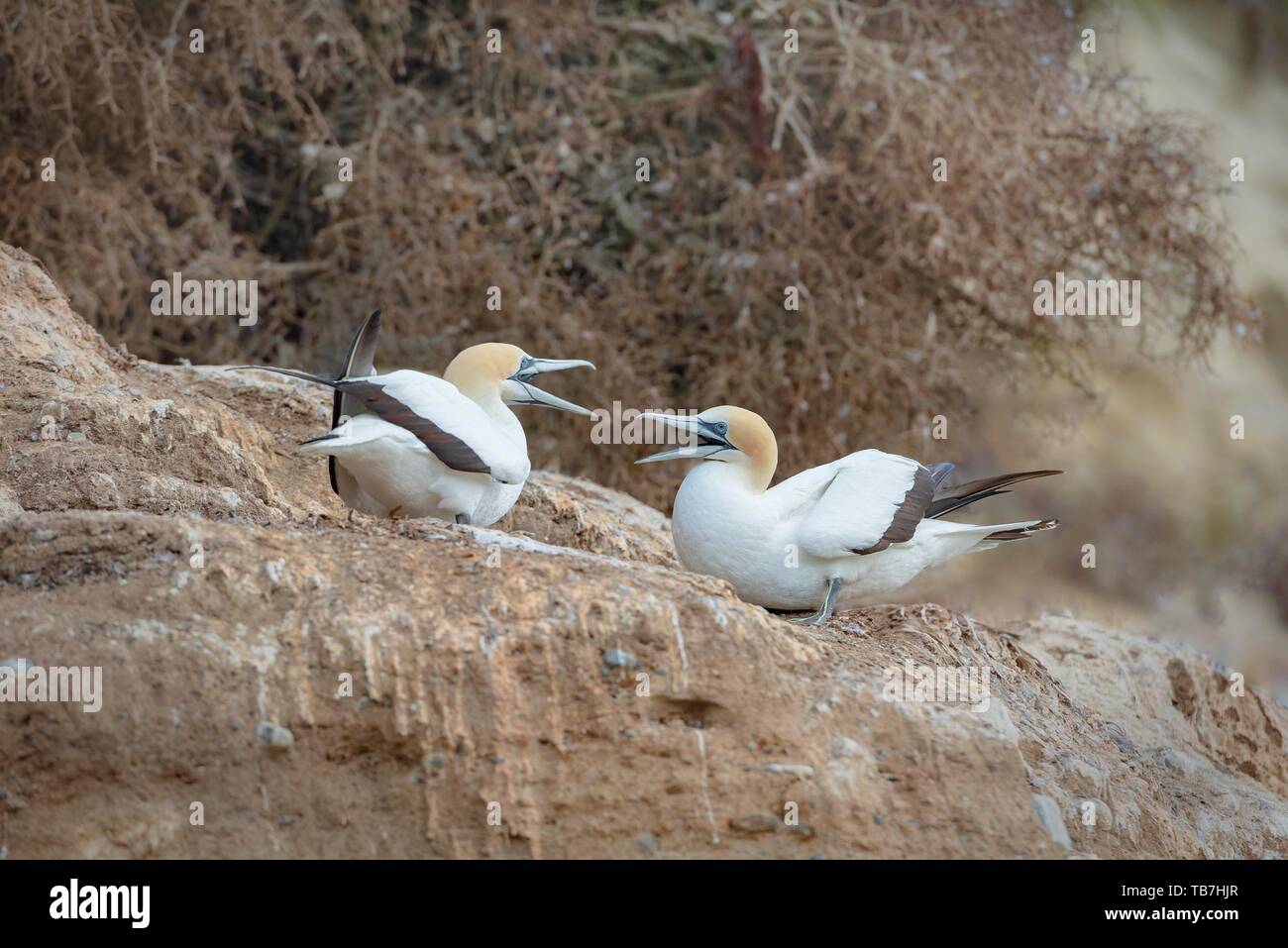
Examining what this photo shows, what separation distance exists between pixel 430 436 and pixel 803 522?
133 cm

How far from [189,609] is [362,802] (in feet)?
2.31

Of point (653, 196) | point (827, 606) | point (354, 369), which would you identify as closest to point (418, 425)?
point (354, 369)

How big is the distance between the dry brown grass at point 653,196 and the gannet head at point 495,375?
175 inches

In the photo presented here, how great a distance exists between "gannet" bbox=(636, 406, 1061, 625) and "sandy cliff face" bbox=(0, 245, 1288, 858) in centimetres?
42

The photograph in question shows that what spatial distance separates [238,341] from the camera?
34.2ft

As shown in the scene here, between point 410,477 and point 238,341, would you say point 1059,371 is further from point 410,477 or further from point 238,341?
point 410,477

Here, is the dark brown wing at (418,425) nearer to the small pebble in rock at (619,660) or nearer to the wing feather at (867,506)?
the small pebble in rock at (619,660)

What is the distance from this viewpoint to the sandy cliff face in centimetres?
395

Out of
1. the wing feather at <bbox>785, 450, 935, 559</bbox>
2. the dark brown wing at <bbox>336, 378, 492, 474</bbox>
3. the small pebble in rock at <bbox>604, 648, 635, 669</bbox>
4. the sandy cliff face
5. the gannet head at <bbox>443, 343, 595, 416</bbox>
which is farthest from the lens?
the gannet head at <bbox>443, 343, 595, 416</bbox>

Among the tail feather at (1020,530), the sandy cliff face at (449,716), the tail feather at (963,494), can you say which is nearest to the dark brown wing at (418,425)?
the sandy cliff face at (449,716)

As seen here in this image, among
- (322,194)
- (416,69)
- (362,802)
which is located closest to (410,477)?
(362,802)

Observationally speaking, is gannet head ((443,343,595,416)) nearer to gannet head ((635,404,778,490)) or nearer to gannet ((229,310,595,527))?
gannet ((229,310,595,527))

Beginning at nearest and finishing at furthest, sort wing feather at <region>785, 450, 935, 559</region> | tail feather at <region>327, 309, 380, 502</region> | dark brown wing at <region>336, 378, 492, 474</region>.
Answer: dark brown wing at <region>336, 378, 492, 474</region> < wing feather at <region>785, 450, 935, 559</region> < tail feather at <region>327, 309, 380, 502</region>

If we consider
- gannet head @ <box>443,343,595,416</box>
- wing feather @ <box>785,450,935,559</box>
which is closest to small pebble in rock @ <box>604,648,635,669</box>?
wing feather @ <box>785,450,935,559</box>
